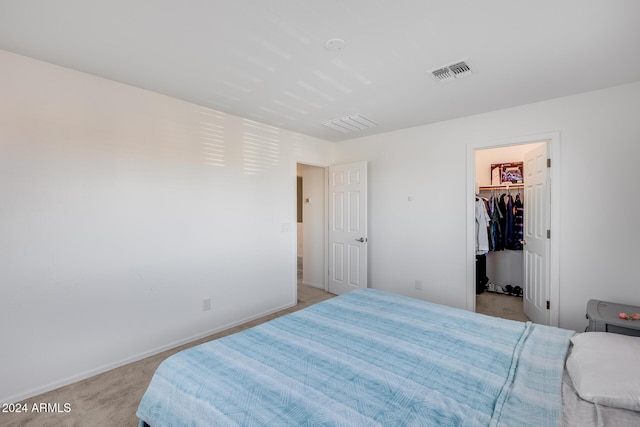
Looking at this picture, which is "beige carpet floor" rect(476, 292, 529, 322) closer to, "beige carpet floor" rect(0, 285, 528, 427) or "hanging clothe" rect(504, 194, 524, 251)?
"hanging clothe" rect(504, 194, 524, 251)

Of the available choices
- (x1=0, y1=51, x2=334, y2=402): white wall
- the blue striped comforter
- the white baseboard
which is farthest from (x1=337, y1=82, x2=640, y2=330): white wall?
the white baseboard

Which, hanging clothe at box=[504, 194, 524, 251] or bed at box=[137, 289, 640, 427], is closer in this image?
bed at box=[137, 289, 640, 427]

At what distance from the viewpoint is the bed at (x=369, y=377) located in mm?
1096

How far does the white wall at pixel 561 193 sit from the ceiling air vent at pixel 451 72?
116cm

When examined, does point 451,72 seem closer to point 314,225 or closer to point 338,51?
point 338,51

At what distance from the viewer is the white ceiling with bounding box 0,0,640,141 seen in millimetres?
1565

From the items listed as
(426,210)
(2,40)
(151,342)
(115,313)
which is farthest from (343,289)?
(2,40)

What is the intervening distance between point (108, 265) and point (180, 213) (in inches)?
28.9

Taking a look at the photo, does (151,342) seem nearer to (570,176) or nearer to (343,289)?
(343,289)

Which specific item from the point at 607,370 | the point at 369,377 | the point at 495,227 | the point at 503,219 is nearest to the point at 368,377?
the point at 369,377

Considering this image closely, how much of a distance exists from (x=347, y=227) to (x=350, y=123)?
150 centimetres

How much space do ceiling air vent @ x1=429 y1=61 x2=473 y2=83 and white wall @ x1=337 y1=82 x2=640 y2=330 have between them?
1.16 metres

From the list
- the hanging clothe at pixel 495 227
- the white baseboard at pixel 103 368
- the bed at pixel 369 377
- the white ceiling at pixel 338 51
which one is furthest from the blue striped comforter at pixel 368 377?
the hanging clothe at pixel 495 227

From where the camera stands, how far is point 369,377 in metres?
1.32
